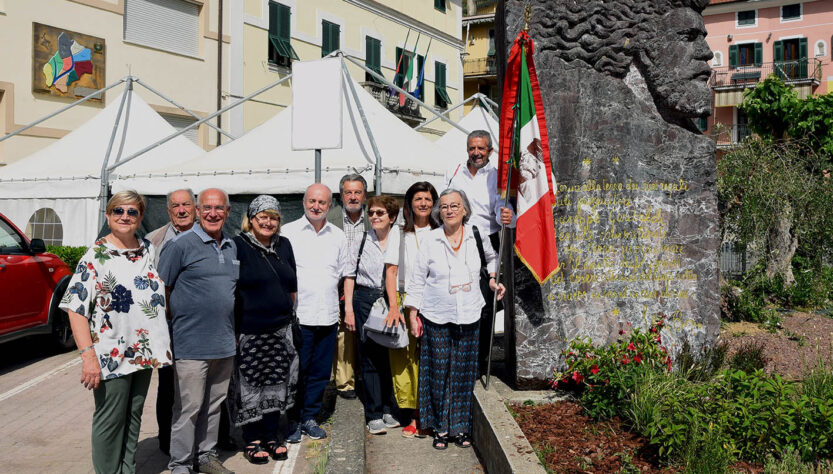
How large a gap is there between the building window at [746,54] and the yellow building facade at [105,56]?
1133 inches

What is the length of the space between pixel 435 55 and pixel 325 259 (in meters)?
26.9

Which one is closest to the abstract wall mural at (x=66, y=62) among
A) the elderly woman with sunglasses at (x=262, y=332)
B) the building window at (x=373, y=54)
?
the building window at (x=373, y=54)

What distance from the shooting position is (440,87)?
30688 mm

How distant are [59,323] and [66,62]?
36.3 feet

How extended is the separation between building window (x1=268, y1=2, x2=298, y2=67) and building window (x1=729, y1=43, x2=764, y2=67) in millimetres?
26345

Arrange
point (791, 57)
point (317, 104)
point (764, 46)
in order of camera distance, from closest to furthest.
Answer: point (317, 104), point (791, 57), point (764, 46)

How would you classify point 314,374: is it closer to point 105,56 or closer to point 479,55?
point 105,56

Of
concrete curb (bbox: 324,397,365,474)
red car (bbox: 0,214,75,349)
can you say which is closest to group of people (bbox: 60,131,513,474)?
concrete curb (bbox: 324,397,365,474)

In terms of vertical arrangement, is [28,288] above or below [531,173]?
below

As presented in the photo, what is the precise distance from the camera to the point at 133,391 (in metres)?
3.84

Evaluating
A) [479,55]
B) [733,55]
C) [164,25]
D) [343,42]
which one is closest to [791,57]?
[733,55]

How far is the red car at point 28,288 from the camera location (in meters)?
7.29

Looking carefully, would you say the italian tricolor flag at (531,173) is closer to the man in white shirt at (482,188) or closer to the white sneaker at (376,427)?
the man in white shirt at (482,188)

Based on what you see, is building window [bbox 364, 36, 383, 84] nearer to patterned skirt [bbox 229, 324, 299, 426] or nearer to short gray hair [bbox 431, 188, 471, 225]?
short gray hair [bbox 431, 188, 471, 225]
